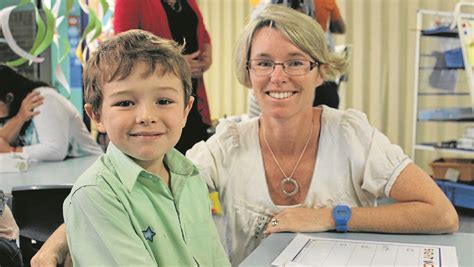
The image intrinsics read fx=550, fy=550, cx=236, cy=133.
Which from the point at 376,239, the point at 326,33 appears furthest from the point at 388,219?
the point at 326,33

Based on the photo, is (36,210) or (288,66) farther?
(288,66)

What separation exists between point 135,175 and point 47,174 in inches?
44.2

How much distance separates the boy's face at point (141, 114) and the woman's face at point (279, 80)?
0.47m

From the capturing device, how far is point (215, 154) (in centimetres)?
142

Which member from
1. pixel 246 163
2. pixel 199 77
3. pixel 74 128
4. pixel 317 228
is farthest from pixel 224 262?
pixel 74 128

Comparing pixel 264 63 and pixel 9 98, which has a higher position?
pixel 264 63

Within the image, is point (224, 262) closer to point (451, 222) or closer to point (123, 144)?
point (123, 144)

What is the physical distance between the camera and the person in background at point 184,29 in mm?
1870

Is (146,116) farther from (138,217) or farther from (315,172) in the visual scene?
(315,172)

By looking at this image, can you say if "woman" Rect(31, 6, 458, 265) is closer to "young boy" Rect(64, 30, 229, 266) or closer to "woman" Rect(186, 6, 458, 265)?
"woman" Rect(186, 6, 458, 265)

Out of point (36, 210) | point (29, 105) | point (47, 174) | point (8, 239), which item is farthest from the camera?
point (29, 105)

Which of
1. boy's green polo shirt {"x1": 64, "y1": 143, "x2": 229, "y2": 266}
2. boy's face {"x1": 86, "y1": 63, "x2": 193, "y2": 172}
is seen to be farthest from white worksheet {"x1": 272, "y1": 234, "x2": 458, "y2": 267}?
boy's face {"x1": 86, "y1": 63, "x2": 193, "y2": 172}

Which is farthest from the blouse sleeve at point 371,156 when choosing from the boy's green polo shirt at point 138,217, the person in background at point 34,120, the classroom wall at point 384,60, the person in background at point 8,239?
the classroom wall at point 384,60

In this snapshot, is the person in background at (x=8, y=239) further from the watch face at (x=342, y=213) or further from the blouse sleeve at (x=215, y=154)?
the watch face at (x=342, y=213)
